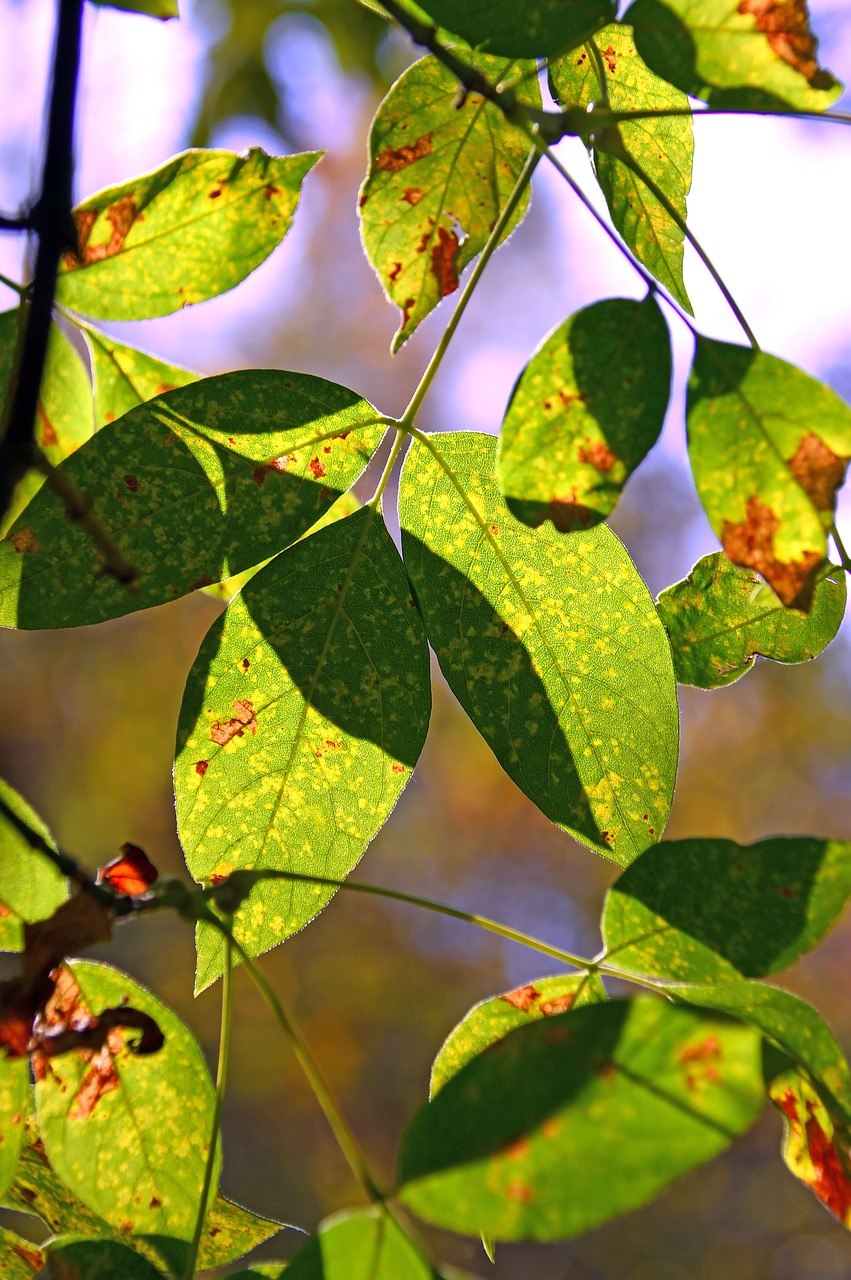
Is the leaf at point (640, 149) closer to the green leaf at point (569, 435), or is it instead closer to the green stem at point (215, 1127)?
the green leaf at point (569, 435)

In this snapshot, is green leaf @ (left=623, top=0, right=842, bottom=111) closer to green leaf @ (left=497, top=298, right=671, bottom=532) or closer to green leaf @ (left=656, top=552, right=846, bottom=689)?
green leaf @ (left=497, top=298, right=671, bottom=532)

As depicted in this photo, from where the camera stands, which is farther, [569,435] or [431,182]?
[431,182]

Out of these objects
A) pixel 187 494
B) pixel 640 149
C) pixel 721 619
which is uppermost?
pixel 640 149

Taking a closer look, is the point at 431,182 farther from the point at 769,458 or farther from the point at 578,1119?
the point at 578,1119

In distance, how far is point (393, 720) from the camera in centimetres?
49

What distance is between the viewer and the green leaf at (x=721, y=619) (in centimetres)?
55

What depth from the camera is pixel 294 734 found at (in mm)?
484

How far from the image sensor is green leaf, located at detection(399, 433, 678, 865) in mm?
467

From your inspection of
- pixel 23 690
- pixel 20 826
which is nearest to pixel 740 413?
pixel 20 826

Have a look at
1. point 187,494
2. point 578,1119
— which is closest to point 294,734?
point 187,494

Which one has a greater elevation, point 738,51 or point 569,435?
point 738,51

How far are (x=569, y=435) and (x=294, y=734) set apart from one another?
0.67 ft

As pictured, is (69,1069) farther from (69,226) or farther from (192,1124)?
(69,226)

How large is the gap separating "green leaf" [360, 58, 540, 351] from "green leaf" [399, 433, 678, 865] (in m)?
0.12
